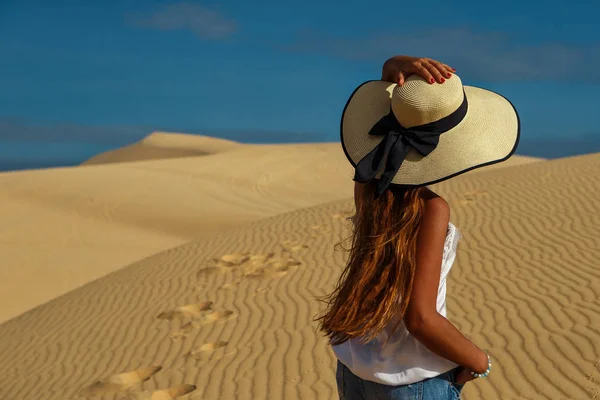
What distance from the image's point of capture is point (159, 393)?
18.9 feet

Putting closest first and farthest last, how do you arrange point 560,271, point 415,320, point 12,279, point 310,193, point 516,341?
point 415,320, point 516,341, point 560,271, point 12,279, point 310,193

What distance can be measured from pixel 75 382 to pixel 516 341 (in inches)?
166

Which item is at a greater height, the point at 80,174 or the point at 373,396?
the point at 373,396

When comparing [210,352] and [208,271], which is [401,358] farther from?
[208,271]

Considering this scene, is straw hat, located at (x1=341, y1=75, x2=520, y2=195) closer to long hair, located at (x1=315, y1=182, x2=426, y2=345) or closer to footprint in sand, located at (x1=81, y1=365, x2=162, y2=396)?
long hair, located at (x1=315, y1=182, x2=426, y2=345)

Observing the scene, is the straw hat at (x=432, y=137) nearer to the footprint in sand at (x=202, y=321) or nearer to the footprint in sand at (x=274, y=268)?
the footprint in sand at (x=202, y=321)

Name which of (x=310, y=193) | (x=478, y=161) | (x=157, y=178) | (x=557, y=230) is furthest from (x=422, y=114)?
(x=310, y=193)

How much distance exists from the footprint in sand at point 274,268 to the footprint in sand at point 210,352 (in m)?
2.39

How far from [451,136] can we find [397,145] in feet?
0.53

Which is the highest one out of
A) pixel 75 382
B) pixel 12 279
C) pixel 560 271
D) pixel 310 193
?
pixel 560 271

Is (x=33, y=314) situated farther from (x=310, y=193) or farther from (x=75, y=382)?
Answer: (x=310, y=193)

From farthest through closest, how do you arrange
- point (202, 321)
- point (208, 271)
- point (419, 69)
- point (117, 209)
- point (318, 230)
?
point (117, 209), point (318, 230), point (208, 271), point (202, 321), point (419, 69)

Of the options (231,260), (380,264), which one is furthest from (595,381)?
(231,260)

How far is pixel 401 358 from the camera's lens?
6.24ft
